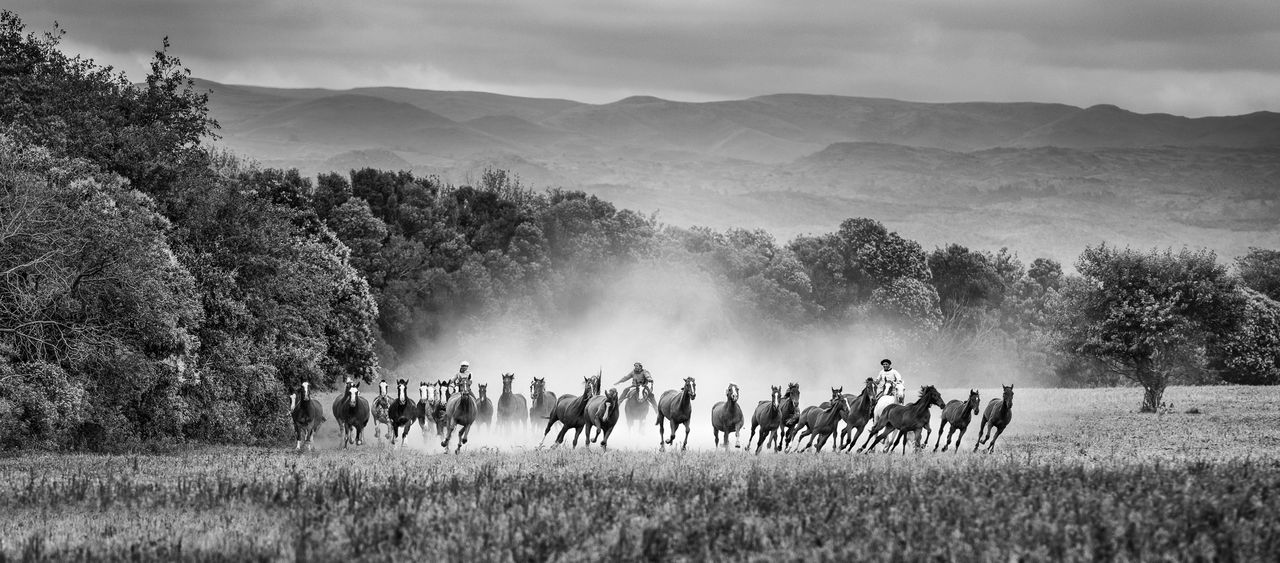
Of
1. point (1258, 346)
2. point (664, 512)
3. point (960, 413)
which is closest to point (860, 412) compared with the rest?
point (960, 413)

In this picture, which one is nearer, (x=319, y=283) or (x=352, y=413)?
(x=352, y=413)

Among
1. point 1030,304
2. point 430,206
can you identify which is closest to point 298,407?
point 430,206

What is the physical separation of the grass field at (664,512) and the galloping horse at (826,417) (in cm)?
625

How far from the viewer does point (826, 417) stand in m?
34.8

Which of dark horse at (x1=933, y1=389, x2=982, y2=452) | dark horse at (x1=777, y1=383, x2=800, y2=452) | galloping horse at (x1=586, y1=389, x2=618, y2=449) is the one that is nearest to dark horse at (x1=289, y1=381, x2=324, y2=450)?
galloping horse at (x1=586, y1=389, x2=618, y2=449)

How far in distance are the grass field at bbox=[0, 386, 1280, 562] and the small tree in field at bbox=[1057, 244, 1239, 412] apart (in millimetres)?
40864

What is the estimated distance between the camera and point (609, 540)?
16.7 m

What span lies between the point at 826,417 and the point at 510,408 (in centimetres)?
1346

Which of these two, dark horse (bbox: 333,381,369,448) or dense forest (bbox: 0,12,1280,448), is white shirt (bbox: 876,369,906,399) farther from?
dense forest (bbox: 0,12,1280,448)

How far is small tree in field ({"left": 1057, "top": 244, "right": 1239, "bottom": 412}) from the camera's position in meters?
65.3

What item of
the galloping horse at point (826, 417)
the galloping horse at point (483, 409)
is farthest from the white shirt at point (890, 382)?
the galloping horse at point (483, 409)

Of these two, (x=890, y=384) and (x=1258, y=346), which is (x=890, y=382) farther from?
(x=1258, y=346)

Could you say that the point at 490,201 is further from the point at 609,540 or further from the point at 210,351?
the point at 609,540

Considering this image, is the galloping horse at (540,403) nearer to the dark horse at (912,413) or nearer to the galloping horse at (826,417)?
the galloping horse at (826,417)
